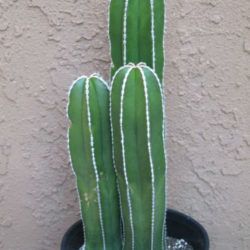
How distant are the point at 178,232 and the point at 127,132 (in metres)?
0.51

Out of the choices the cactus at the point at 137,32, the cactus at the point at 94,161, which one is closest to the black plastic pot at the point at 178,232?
the cactus at the point at 94,161

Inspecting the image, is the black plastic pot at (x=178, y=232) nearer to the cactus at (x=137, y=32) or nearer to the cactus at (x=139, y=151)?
the cactus at (x=139, y=151)

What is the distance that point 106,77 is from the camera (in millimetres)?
1576

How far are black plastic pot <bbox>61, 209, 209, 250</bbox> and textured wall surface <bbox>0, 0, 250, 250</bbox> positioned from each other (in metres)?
0.11

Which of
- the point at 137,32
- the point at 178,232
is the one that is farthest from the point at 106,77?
the point at 178,232

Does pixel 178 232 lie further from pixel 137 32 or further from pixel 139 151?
pixel 137 32

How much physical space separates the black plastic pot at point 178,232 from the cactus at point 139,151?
18 centimetres

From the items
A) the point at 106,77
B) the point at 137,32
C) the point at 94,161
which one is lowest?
the point at 94,161

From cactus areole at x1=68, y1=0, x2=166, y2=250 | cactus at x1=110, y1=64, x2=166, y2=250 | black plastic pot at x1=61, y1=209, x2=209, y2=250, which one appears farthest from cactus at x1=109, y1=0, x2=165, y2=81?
black plastic pot at x1=61, y1=209, x2=209, y2=250

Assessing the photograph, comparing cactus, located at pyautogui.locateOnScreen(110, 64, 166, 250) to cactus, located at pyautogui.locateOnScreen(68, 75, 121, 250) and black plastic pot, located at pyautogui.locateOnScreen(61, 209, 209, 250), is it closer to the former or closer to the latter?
cactus, located at pyautogui.locateOnScreen(68, 75, 121, 250)

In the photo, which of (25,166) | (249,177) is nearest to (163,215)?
(249,177)

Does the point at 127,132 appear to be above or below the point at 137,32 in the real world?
below

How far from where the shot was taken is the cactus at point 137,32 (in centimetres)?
130

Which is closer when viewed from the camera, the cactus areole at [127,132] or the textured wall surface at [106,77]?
the cactus areole at [127,132]
